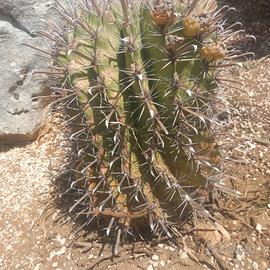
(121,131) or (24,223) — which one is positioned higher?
(121,131)

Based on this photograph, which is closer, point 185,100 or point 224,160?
point 185,100

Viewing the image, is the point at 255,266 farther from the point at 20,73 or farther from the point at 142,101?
the point at 20,73

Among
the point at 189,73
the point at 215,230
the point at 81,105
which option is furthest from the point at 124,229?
the point at 189,73

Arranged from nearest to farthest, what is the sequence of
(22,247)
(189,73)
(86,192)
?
(189,73)
(86,192)
(22,247)

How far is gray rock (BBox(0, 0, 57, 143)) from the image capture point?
2.47 m

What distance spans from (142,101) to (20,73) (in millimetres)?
1137

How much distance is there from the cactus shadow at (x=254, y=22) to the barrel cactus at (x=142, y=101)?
1.53 metres

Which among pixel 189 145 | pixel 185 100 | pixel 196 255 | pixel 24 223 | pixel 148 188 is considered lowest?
pixel 24 223

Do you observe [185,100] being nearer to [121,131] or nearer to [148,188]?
[121,131]

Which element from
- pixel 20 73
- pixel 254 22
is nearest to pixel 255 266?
pixel 20 73

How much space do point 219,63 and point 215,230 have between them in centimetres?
63

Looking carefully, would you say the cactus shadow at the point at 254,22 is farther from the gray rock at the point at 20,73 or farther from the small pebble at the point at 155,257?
the small pebble at the point at 155,257

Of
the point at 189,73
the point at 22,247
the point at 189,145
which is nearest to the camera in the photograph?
the point at 189,73

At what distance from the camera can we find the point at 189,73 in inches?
59.4
